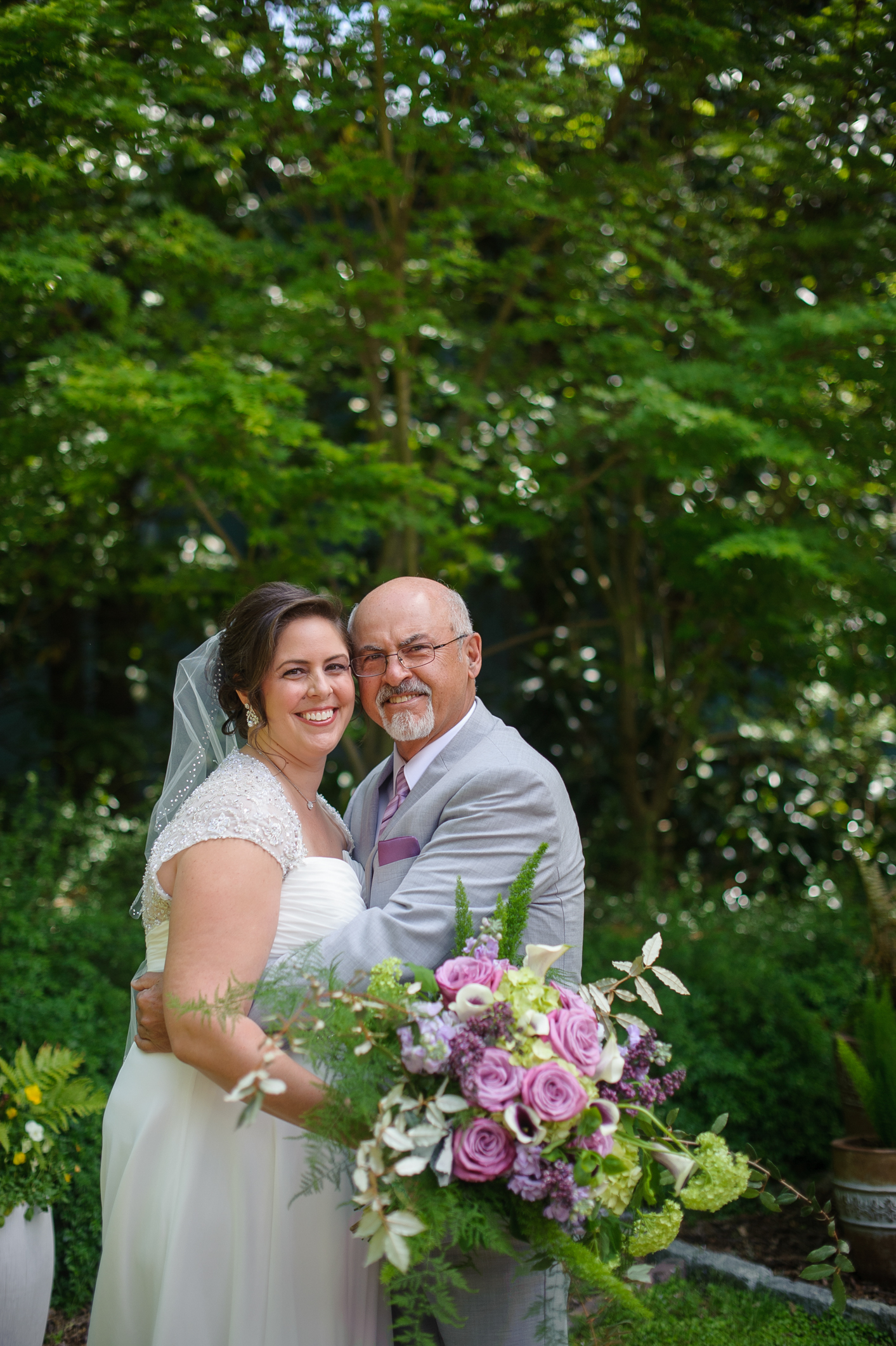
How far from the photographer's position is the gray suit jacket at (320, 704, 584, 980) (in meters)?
2.18

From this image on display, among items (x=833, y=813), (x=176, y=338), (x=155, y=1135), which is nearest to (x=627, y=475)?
(x=176, y=338)

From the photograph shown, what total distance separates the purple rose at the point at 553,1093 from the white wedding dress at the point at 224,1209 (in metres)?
0.66

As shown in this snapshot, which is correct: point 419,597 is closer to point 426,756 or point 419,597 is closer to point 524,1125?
point 426,756

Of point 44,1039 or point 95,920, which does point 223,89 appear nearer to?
point 95,920

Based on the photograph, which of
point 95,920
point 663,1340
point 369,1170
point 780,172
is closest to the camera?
point 369,1170

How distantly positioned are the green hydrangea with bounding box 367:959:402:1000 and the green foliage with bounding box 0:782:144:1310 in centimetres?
192

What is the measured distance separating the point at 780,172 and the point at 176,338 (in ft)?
11.3

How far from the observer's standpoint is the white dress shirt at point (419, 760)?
8.78 feet

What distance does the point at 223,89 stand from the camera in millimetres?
4676

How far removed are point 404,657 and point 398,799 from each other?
1.23 ft

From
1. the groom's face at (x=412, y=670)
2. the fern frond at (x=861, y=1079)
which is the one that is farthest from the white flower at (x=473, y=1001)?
the fern frond at (x=861, y=1079)

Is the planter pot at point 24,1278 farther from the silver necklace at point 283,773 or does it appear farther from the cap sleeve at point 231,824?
the silver necklace at point 283,773

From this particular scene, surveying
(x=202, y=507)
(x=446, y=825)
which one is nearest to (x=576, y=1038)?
(x=446, y=825)

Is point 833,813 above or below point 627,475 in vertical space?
below
